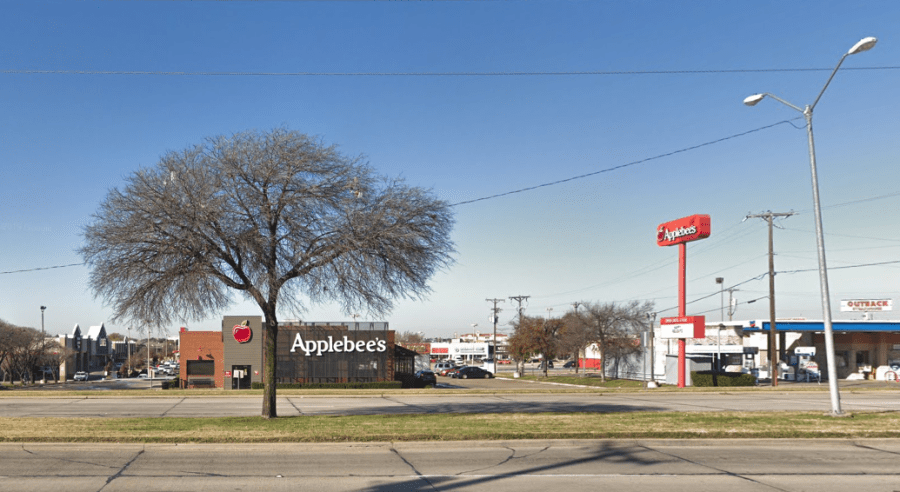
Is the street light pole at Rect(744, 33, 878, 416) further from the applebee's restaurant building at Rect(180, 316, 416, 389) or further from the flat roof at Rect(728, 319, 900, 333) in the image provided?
the flat roof at Rect(728, 319, 900, 333)

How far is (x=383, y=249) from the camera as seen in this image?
63.4 feet

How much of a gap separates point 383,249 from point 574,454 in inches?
302

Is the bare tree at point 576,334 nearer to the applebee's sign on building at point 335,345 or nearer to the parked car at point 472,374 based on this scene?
the parked car at point 472,374

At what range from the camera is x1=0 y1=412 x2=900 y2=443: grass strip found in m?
16.2

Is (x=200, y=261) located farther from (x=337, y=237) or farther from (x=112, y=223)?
(x=337, y=237)

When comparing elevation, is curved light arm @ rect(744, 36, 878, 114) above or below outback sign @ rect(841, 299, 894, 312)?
above

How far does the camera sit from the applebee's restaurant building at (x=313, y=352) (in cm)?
5134

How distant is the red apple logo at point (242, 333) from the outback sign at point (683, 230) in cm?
3145

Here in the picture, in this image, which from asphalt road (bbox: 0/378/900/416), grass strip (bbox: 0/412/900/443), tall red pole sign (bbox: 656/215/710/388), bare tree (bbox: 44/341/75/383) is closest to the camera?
grass strip (bbox: 0/412/900/443)

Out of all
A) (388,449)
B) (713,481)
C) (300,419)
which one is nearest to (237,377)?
(300,419)

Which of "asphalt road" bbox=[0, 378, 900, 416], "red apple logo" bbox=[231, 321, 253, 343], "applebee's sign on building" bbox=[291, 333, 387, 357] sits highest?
"red apple logo" bbox=[231, 321, 253, 343]

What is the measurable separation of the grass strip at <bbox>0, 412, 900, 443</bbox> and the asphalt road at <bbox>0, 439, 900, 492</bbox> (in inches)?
19.8

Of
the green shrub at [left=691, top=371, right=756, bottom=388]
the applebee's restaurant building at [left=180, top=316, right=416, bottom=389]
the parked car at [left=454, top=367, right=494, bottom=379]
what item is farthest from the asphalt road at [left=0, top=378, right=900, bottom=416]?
the parked car at [left=454, top=367, right=494, bottom=379]

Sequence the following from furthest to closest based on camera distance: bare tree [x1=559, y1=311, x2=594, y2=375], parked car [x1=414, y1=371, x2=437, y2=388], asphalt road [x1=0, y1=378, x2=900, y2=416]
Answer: bare tree [x1=559, y1=311, x2=594, y2=375]
parked car [x1=414, y1=371, x2=437, y2=388]
asphalt road [x1=0, y1=378, x2=900, y2=416]
